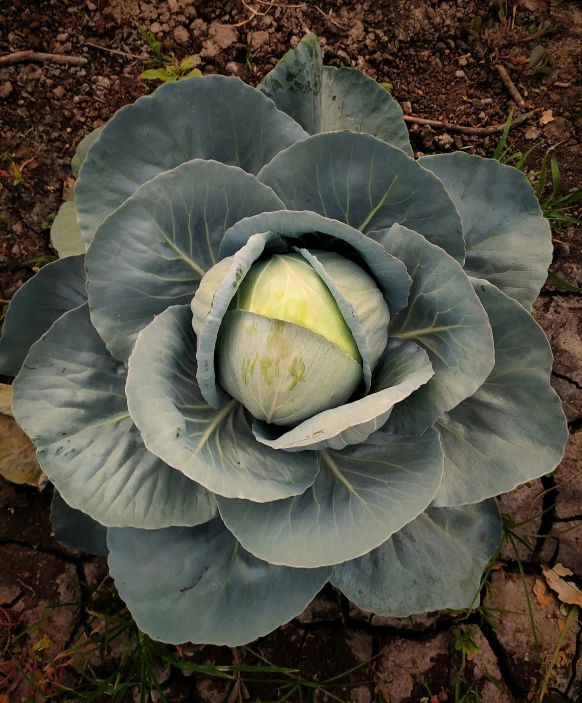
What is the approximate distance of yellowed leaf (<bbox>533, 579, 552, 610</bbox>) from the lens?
2500 millimetres

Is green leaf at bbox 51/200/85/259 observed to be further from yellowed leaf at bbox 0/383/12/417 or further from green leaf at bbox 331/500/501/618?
green leaf at bbox 331/500/501/618

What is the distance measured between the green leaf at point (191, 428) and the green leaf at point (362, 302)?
14.7 inches

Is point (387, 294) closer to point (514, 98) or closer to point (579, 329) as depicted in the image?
point (579, 329)

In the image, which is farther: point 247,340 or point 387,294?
point 387,294

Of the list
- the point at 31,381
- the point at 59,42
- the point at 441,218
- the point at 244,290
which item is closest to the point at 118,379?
the point at 31,381

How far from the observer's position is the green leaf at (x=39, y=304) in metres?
2.04

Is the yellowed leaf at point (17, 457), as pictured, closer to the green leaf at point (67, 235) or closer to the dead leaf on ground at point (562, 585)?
the green leaf at point (67, 235)

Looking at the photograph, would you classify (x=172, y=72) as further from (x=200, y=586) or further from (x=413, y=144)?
(x=200, y=586)

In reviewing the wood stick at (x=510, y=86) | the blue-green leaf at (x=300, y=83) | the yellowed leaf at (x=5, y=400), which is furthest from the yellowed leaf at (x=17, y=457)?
the wood stick at (x=510, y=86)

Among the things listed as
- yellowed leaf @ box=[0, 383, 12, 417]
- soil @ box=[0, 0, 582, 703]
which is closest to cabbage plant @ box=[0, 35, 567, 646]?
soil @ box=[0, 0, 582, 703]

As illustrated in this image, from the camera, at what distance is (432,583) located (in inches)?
77.7

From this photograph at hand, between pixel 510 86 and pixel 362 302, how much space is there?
1.89 m

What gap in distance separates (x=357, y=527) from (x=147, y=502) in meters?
0.62

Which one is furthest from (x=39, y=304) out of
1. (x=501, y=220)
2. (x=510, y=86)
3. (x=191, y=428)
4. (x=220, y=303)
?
(x=510, y=86)
